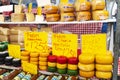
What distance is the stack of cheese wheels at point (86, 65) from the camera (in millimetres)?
1541

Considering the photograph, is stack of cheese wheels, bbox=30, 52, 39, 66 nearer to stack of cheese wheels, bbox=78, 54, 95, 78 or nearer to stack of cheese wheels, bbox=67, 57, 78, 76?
stack of cheese wheels, bbox=67, 57, 78, 76

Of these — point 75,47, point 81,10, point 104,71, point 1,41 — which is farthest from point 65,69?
point 1,41

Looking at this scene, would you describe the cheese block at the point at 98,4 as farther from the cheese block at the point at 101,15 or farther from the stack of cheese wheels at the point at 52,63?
the stack of cheese wheels at the point at 52,63

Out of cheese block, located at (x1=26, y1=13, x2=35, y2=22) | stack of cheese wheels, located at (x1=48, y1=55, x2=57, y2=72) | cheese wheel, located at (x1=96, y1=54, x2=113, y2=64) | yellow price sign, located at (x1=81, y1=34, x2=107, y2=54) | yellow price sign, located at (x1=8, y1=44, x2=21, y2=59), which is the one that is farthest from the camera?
cheese block, located at (x1=26, y1=13, x2=35, y2=22)

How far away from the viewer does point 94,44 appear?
164 cm

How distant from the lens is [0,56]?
6.56 feet

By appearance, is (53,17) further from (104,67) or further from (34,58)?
(104,67)

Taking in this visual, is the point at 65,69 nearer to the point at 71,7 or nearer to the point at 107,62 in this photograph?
the point at 107,62

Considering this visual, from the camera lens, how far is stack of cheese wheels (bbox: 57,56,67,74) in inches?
65.6

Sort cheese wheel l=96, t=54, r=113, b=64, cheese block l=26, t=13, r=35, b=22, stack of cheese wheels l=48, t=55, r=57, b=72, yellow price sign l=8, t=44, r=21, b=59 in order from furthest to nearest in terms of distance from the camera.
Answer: cheese block l=26, t=13, r=35, b=22 → yellow price sign l=8, t=44, r=21, b=59 → stack of cheese wheels l=48, t=55, r=57, b=72 → cheese wheel l=96, t=54, r=113, b=64

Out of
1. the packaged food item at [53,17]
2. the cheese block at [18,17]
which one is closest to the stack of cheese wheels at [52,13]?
the packaged food item at [53,17]

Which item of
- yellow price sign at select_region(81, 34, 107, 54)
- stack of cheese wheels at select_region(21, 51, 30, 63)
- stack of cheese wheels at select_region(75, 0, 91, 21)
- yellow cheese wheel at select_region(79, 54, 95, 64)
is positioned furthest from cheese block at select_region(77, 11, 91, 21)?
stack of cheese wheels at select_region(21, 51, 30, 63)

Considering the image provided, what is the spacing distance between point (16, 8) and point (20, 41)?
42 centimetres

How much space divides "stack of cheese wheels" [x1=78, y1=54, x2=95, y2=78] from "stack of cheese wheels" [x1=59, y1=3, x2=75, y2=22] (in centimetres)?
41
